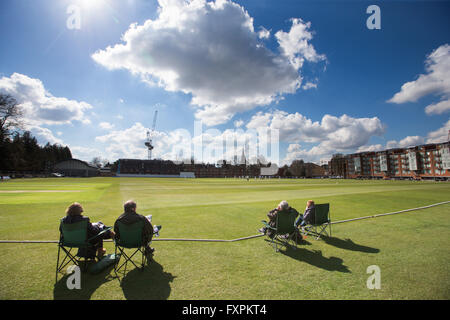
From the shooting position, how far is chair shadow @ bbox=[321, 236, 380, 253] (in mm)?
5800

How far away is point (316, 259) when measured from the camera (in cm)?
521

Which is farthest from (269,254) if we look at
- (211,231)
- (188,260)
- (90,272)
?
(90,272)

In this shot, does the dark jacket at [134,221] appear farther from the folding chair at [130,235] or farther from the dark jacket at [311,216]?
the dark jacket at [311,216]

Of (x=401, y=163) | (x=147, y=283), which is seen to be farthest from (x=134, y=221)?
(x=401, y=163)

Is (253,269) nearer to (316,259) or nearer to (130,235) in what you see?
(316,259)

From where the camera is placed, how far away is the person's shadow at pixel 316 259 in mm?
4695

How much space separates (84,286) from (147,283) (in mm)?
1236

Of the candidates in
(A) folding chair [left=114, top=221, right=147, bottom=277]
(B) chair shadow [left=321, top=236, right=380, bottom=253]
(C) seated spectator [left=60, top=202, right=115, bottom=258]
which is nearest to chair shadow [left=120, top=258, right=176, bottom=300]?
(A) folding chair [left=114, top=221, right=147, bottom=277]
